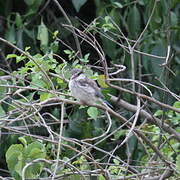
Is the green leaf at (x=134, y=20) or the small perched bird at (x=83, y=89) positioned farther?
the green leaf at (x=134, y=20)

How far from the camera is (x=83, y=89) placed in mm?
4508

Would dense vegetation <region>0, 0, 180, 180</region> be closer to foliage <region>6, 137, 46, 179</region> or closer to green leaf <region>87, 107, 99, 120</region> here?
green leaf <region>87, 107, 99, 120</region>

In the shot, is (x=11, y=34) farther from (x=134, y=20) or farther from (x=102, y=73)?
(x=134, y=20)

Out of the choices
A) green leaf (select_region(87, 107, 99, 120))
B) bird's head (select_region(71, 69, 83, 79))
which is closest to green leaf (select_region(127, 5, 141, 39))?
bird's head (select_region(71, 69, 83, 79))

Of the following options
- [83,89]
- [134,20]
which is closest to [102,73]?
[134,20]

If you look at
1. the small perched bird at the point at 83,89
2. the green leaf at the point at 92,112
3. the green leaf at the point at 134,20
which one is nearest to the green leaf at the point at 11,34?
the green leaf at the point at 134,20

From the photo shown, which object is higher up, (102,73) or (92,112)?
(92,112)

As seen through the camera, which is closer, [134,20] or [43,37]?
[43,37]

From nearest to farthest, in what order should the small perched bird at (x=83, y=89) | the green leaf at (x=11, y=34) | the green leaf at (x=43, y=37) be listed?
the small perched bird at (x=83, y=89)
the green leaf at (x=43, y=37)
the green leaf at (x=11, y=34)

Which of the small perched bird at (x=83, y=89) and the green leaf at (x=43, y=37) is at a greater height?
the green leaf at (x=43, y=37)

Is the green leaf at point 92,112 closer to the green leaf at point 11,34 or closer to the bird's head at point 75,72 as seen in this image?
the bird's head at point 75,72

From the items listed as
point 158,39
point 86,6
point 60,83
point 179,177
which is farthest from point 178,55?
point 179,177

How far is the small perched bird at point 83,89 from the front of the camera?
13.6 feet

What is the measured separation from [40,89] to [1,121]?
10.9 inches
